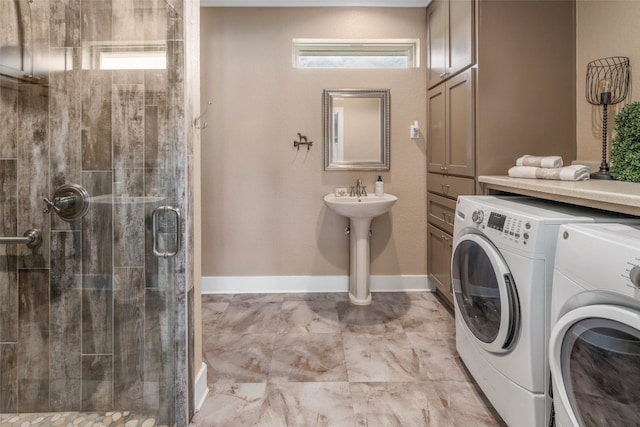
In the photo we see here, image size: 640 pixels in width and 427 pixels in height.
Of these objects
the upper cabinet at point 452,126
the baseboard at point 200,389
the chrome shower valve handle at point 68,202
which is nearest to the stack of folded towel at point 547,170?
the upper cabinet at point 452,126

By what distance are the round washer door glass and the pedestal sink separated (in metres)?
1.74

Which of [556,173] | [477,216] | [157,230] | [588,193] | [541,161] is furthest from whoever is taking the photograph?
[541,161]

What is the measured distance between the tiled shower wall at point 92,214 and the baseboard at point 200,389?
101mm

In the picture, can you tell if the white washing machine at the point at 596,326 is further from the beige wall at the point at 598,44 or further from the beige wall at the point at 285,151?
the beige wall at the point at 285,151

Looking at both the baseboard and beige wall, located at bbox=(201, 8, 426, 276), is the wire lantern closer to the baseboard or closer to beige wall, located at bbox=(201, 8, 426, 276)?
beige wall, located at bbox=(201, 8, 426, 276)

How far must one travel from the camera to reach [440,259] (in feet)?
9.63

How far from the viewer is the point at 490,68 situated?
7.25ft

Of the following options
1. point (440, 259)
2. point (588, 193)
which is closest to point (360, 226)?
point (440, 259)

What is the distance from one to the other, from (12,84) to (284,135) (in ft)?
6.41

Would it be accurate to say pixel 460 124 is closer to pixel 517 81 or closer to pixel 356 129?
pixel 517 81

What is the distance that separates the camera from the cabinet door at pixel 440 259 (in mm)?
2729

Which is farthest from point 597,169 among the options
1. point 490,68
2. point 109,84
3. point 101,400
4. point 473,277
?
point 101,400

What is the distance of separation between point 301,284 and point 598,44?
8.66 feet

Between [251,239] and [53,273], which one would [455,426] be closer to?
[53,273]
